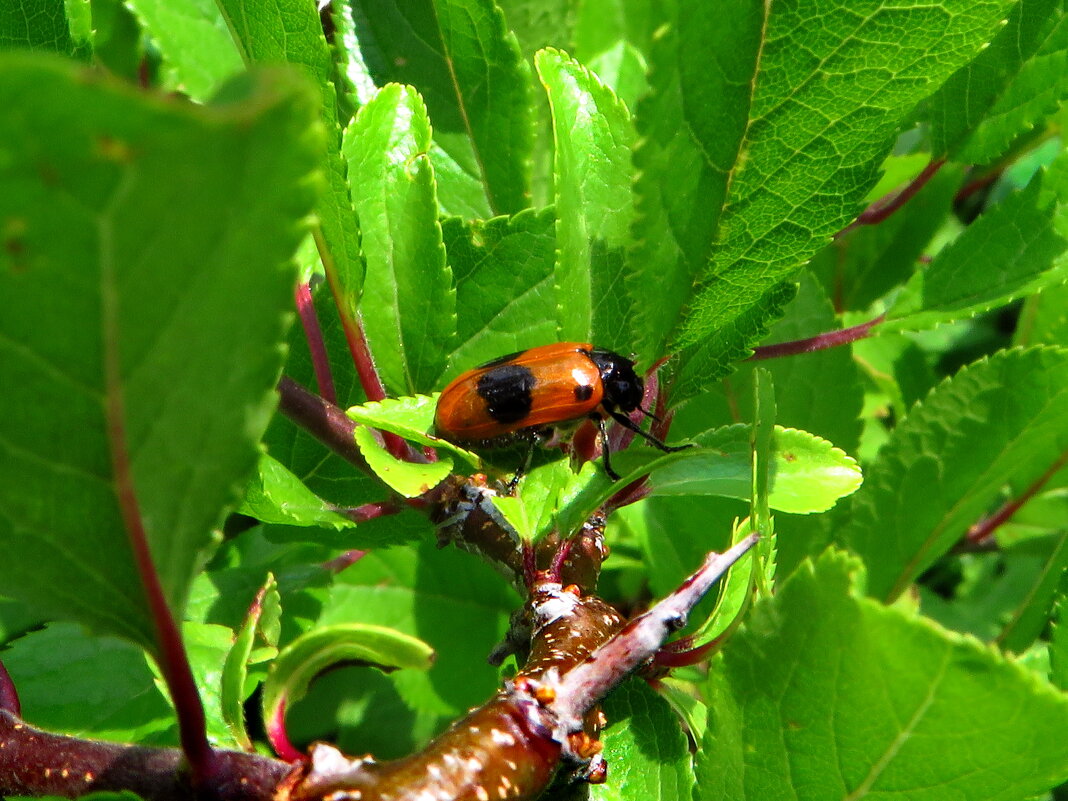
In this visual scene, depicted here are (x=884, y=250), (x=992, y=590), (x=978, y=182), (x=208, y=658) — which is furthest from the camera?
(x=992, y=590)

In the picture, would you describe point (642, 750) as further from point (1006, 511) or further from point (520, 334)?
point (1006, 511)

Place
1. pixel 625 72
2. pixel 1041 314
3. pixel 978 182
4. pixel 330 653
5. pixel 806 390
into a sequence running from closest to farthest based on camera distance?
pixel 330 653
pixel 806 390
pixel 625 72
pixel 1041 314
pixel 978 182

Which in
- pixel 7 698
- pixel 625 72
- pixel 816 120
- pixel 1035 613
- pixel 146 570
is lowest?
pixel 1035 613

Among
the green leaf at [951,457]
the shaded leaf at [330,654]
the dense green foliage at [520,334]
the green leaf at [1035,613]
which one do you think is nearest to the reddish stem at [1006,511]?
the dense green foliage at [520,334]

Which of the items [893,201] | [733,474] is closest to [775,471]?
[733,474]

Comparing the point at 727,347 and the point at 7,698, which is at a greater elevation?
the point at 727,347

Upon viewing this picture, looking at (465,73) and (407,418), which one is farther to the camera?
(465,73)

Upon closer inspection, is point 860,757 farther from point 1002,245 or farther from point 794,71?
point 1002,245
